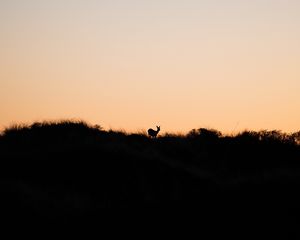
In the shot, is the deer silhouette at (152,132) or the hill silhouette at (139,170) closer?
the hill silhouette at (139,170)

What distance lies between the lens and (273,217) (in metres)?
19.4

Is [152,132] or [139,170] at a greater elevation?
[152,132]

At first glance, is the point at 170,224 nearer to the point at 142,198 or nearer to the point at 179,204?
the point at 179,204

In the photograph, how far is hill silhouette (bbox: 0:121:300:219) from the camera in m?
21.1

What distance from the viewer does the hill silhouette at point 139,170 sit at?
69.4 feet

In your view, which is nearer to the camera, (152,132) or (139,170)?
(139,170)

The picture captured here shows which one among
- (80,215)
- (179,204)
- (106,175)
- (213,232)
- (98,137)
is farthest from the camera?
(98,137)

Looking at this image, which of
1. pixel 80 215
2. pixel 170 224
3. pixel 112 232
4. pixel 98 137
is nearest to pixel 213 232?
pixel 170 224

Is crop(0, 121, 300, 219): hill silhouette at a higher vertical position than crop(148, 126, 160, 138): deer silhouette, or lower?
lower

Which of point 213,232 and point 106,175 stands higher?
point 106,175

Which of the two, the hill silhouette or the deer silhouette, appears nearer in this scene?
the hill silhouette

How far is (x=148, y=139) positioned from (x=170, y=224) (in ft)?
56.5

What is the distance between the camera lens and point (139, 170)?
2675cm

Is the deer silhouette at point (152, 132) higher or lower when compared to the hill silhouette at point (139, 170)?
higher
